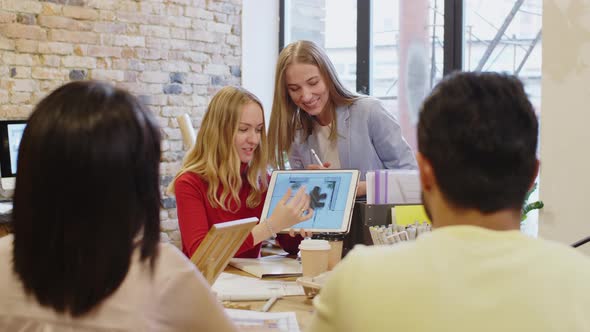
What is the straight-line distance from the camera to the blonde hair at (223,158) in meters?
2.33

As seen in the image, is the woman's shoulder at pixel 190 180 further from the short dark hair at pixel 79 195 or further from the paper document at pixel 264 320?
the short dark hair at pixel 79 195

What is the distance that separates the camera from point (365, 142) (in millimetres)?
2736

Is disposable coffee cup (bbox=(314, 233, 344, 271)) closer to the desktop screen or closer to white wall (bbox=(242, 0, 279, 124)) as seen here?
the desktop screen

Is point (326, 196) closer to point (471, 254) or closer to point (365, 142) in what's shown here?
point (365, 142)

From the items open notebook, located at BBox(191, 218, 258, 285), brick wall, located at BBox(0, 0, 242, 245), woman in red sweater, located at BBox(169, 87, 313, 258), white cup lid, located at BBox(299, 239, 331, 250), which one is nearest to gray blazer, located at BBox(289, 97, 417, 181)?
woman in red sweater, located at BBox(169, 87, 313, 258)

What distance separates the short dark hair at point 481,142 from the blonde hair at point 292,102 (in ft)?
5.58

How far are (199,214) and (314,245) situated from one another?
490mm

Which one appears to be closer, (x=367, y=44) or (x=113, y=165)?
(x=113, y=165)

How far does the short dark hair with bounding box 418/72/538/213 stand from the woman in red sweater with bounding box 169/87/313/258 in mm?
1364

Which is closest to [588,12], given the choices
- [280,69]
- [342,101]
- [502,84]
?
[342,101]

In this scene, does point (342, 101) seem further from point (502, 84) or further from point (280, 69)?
point (502, 84)

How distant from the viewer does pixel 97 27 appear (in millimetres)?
4527

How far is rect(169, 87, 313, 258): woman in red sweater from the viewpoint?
2.27 m

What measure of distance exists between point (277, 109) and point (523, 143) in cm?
183
